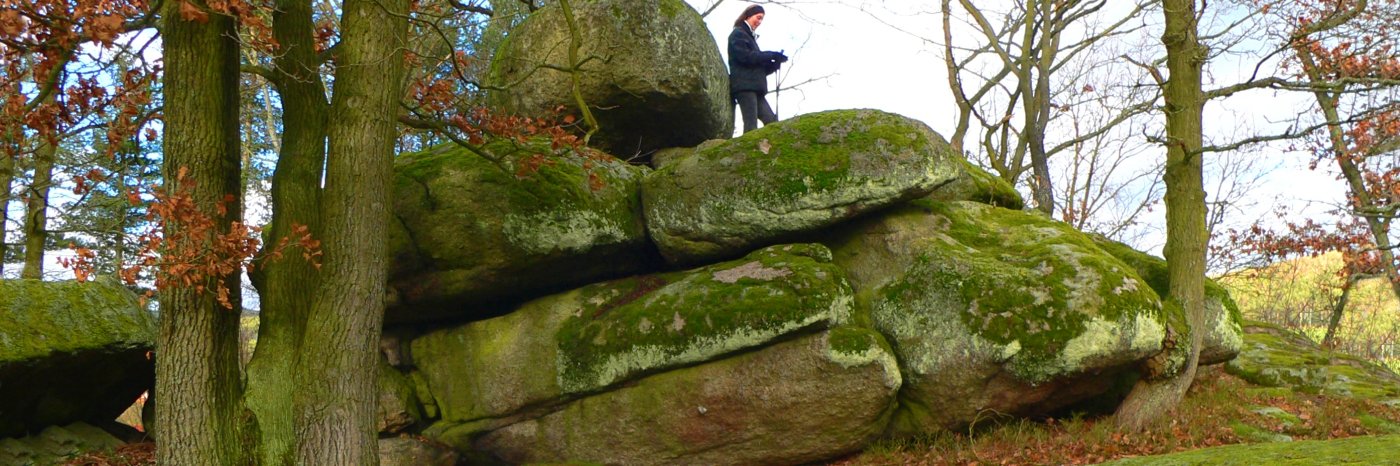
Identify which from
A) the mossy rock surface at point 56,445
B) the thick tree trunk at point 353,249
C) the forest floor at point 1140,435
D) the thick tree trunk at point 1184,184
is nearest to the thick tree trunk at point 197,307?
the thick tree trunk at point 353,249

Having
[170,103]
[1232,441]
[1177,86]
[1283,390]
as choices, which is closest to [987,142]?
[1177,86]

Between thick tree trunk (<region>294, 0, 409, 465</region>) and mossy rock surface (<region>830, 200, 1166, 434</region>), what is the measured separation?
16.8 ft

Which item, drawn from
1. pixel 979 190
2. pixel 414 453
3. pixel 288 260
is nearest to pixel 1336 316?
pixel 979 190

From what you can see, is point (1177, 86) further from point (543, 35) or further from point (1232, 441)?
point (543, 35)

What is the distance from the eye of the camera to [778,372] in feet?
29.2

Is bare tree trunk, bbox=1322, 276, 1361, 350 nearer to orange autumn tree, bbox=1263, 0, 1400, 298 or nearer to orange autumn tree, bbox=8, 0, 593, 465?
orange autumn tree, bbox=1263, 0, 1400, 298

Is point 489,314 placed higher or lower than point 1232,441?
higher

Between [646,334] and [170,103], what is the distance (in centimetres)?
484

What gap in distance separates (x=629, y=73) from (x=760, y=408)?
15.2 feet

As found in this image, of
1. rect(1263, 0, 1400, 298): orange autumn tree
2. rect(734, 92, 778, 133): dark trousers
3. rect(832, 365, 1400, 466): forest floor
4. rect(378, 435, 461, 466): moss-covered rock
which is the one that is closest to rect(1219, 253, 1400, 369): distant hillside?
rect(1263, 0, 1400, 298): orange autumn tree

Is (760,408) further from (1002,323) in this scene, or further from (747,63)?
(747,63)

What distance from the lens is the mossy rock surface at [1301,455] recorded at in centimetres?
334

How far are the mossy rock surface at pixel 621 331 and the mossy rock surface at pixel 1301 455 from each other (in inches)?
193

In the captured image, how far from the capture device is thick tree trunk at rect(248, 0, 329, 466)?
780 cm
